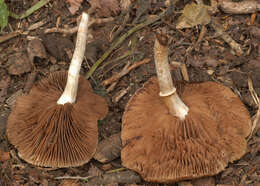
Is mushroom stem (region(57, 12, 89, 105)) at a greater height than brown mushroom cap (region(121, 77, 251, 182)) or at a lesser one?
greater

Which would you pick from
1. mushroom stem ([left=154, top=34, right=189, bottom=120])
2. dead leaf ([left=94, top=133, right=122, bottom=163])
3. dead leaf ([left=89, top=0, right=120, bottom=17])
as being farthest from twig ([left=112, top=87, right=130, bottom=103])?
dead leaf ([left=89, top=0, right=120, bottom=17])

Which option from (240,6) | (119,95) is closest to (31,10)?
(119,95)

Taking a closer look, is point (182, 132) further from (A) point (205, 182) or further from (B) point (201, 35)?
Answer: (B) point (201, 35)

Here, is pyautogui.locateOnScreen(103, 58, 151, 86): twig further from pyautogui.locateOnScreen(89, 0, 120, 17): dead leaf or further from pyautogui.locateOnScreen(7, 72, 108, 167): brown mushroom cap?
pyautogui.locateOnScreen(89, 0, 120, 17): dead leaf

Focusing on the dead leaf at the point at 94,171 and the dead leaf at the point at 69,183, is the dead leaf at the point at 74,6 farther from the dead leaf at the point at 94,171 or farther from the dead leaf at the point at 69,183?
the dead leaf at the point at 69,183

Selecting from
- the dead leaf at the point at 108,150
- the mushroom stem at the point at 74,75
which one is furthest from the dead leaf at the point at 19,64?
the dead leaf at the point at 108,150

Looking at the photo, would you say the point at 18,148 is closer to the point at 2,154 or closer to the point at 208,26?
the point at 2,154
